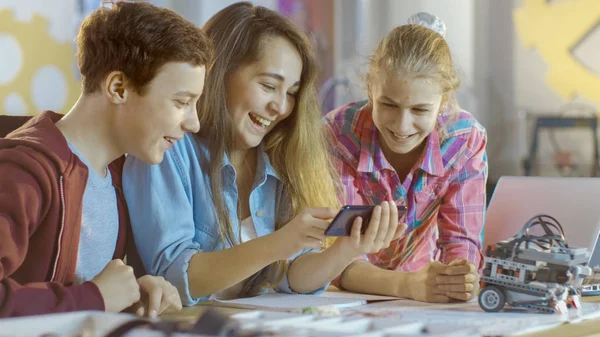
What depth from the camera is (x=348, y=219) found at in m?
1.29

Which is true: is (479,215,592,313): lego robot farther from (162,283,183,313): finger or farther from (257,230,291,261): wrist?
(162,283,183,313): finger

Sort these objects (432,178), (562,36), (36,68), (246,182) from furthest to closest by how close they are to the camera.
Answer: (562,36)
(36,68)
(432,178)
(246,182)

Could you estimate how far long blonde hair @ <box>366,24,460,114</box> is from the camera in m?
1.70

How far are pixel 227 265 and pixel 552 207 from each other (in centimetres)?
62

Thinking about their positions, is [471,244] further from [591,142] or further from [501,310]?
[591,142]

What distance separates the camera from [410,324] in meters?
1.01

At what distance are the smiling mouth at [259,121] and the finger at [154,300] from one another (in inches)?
18.2

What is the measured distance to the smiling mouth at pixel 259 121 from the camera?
1.54 m

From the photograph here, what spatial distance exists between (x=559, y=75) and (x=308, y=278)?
319cm

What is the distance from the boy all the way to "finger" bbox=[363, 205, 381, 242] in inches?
12.6

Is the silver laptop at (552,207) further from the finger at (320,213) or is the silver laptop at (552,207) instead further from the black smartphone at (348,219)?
the finger at (320,213)

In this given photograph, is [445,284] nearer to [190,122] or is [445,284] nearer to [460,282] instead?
[460,282]

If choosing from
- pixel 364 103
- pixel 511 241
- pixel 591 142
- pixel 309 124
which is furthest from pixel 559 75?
pixel 511 241

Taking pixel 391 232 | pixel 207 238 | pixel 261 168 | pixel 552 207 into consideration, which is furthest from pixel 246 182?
pixel 552 207
